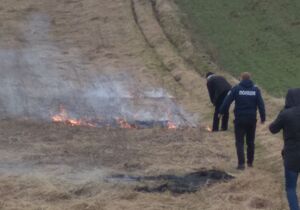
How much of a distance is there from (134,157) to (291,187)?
4735 millimetres

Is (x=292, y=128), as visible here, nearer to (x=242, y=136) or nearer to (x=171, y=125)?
(x=242, y=136)

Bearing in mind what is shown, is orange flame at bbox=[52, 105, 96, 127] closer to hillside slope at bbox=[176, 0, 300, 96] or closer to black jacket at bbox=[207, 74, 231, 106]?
black jacket at bbox=[207, 74, 231, 106]

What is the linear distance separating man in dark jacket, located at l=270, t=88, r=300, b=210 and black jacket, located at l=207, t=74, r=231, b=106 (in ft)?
24.4

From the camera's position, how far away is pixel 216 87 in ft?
60.3

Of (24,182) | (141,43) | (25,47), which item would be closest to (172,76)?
(141,43)

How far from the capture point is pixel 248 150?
563 inches

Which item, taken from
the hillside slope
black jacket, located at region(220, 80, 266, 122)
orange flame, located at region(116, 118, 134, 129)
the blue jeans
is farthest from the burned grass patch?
the hillside slope

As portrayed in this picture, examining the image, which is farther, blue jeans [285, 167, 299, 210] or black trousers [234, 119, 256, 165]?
black trousers [234, 119, 256, 165]

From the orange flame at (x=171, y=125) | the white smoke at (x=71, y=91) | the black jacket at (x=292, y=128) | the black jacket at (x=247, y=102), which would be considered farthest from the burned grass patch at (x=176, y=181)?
the white smoke at (x=71, y=91)

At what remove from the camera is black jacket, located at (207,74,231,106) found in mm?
18281

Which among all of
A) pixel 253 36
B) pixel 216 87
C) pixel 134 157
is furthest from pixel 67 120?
pixel 253 36

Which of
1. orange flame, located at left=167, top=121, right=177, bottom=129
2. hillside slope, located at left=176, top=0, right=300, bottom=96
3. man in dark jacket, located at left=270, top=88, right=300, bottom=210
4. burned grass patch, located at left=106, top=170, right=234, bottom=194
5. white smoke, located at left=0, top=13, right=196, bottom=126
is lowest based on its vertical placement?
hillside slope, located at left=176, top=0, right=300, bottom=96

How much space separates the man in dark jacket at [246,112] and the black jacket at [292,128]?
130 inches

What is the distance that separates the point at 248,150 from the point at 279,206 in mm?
2622
